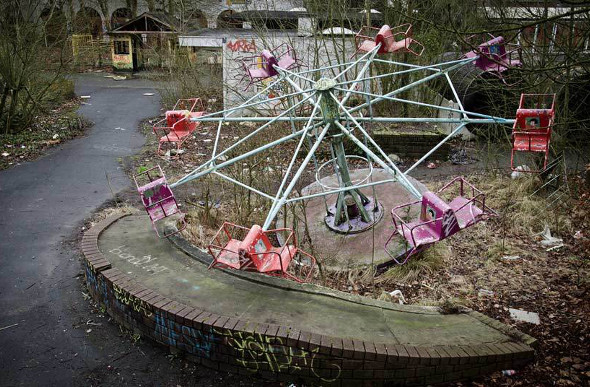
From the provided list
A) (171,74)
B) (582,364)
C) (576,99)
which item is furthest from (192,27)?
(582,364)

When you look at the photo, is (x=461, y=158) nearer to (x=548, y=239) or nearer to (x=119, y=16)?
(x=548, y=239)

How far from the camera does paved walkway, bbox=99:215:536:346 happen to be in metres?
5.02

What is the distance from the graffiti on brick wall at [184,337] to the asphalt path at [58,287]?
201 mm

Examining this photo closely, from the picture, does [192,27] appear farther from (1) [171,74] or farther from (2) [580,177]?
(2) [580,177]

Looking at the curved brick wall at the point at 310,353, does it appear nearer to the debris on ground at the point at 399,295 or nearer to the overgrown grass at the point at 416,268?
the debris on ground at the point at 399,295

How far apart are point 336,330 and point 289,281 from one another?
1.11 meters

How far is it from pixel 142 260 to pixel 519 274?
16.0 ft

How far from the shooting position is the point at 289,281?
5.91 meters

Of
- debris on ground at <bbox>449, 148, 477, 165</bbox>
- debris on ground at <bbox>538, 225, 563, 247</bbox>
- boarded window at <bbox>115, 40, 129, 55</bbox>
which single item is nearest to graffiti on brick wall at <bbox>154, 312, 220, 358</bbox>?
debris on ground at <bbox>538, 225, 563, 247</bbox>

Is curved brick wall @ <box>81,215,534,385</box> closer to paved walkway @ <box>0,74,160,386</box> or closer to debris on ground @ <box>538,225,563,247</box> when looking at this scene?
paved walkway @ <box>0,74,160,386</box>

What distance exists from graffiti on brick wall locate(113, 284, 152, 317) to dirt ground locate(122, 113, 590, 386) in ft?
5.56

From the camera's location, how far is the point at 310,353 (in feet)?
15.3

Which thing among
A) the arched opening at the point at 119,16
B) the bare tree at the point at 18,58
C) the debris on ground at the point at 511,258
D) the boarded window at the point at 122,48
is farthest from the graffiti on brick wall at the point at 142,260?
the arched opening at the point at 119,16

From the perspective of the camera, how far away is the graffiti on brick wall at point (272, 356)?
469cm
